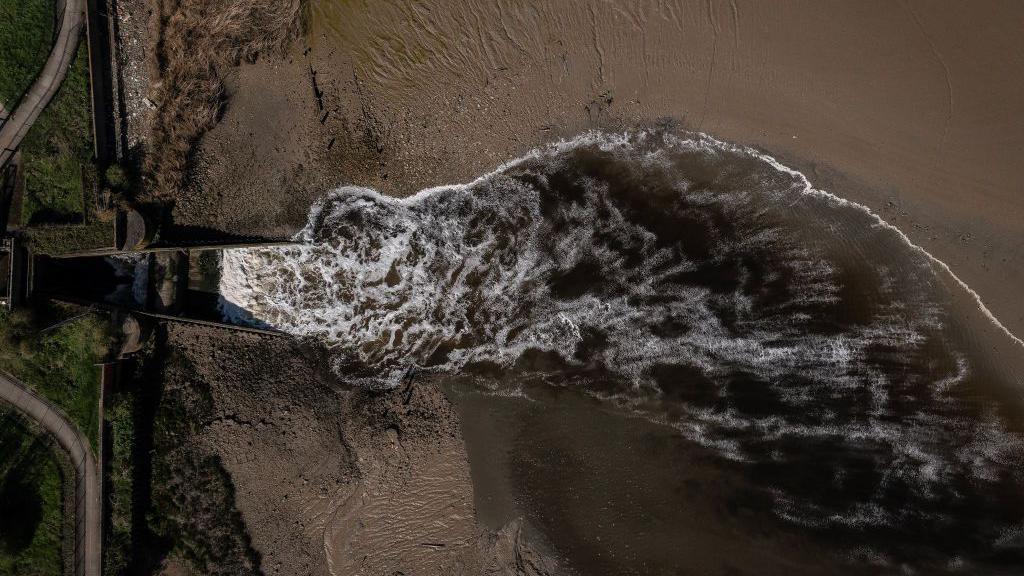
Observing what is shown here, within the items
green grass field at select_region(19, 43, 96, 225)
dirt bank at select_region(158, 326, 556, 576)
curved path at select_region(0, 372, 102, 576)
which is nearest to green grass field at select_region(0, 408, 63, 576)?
curved path at select_region(0, 372, 102, 576)

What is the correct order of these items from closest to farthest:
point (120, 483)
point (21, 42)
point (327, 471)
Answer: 1. point (21, 42)
2. point (120, 483)
3. point (327, 471)

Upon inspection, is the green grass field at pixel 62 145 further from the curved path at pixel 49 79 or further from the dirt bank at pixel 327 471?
the dirt bank at pixel 327 471

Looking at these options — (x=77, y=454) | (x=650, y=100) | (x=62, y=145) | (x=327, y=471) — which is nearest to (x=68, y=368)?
(x=77, y=454)

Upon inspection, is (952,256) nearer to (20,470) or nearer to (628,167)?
(628,167)

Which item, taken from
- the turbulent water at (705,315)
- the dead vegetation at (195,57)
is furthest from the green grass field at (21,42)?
the turbulent water at (705,315)

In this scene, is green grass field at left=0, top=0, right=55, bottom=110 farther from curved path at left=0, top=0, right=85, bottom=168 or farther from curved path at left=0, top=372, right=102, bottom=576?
curved path at left=0, top=372, right=102, bottom=576

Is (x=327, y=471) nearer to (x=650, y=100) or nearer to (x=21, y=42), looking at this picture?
(x=650, y=100)
